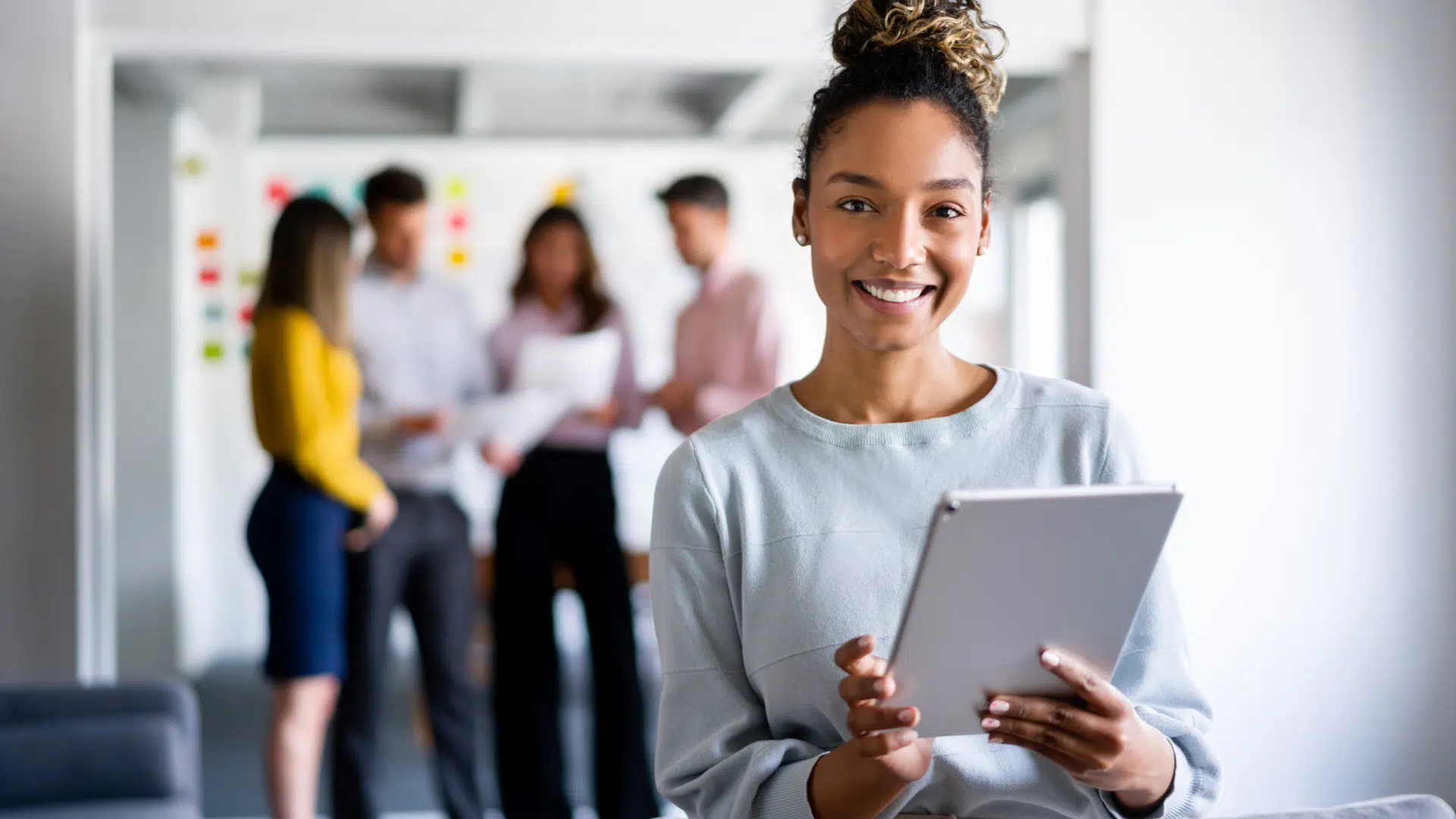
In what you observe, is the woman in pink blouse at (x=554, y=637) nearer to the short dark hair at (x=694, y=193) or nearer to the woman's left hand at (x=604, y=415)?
the woman's left hand at (x=604, y=415)

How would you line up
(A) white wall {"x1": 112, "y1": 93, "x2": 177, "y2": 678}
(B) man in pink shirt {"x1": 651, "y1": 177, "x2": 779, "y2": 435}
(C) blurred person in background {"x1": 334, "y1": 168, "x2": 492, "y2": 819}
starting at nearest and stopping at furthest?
1. (C) blurred person in background {"x1": 334, "y1": 168, "x2": 492, "y2": 819}
2. (B) man in pink shirt {"x1": 651, "y1": 177, "x2": 779, "y2": 435}
3. (A) white wall {"x1": 112, "y1": 93, "x2": 177, "y2": 678}

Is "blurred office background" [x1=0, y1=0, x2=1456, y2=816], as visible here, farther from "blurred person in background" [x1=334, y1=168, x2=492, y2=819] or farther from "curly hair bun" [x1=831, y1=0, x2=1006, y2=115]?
"curly hair bun" [x1=831, y1=0, x2=1006, y2=115]

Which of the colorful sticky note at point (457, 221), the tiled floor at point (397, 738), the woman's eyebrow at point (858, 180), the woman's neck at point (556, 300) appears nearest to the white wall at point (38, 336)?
the tiled floor at point (397, 738)

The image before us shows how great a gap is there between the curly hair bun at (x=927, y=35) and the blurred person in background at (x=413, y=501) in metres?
2.41

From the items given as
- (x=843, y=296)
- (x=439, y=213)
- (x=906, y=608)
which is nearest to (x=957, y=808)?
(x=906, y=608)

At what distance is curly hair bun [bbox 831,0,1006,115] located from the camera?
3.84 ft

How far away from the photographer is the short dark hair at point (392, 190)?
11.5 feet

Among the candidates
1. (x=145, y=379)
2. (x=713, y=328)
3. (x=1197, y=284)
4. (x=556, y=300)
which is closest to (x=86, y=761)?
(x=556, y=300)

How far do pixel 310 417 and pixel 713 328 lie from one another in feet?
3.60

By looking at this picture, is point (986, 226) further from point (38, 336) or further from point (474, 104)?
point (474, 104)

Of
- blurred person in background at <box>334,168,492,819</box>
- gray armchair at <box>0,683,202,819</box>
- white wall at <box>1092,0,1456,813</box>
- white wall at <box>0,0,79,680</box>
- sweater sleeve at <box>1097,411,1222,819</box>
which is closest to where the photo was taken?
sweater sleeve at <box>1097,411,1222,819</box>

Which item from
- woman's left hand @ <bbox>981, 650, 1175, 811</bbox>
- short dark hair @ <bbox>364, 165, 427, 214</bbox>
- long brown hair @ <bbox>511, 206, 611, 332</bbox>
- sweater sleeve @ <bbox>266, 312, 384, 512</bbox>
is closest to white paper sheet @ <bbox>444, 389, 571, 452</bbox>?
long brown hair @ <bbox>511, 206, 611, 332</bbox>

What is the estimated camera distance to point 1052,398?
3.85ft

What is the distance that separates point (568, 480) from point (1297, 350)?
192cm
